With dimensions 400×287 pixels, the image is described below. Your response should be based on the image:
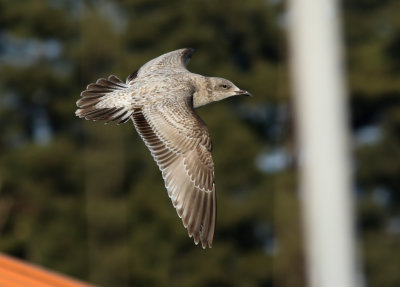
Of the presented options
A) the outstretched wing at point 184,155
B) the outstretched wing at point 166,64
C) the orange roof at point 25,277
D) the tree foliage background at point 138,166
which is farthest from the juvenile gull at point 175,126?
the tree foliage background at point 138,166

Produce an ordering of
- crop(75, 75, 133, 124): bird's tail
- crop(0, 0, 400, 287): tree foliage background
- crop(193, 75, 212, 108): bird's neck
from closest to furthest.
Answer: crop(75, 75, 133, 124): bird's tail
crop(193, 75, 212, 108): bird's neck
crop(0, 0, 400, 287): tree foliage background

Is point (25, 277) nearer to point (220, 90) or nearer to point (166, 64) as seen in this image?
point (220, 90)

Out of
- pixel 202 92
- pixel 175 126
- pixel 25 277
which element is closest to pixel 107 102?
pixel 175 126

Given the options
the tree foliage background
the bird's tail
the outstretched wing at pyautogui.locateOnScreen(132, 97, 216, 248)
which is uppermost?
the bird's tail

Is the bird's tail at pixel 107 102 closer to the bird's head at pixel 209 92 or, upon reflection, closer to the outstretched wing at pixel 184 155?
the outstretched wing at pixel 184 155

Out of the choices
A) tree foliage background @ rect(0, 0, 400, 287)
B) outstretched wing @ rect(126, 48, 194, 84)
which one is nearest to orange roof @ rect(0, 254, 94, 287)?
outstretched wing @ rect(126, 48, 194, 84)

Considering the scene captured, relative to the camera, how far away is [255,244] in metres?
16.2

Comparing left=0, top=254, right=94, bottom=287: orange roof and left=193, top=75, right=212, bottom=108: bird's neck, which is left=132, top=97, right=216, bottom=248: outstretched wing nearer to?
left=193, top=75, right=212, bottom=108: bird's neck

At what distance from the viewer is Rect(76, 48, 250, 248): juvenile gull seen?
13.0ft

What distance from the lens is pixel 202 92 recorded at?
4.27 m

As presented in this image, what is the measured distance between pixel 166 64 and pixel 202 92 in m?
0.53

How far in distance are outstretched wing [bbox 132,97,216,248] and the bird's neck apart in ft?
0.74

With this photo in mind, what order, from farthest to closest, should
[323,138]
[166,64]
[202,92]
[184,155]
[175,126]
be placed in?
[166,64]
[202,92]
[184,155]
[175,126]
[323,138]

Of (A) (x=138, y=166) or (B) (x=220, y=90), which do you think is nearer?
(B) (x=220, y=90)
